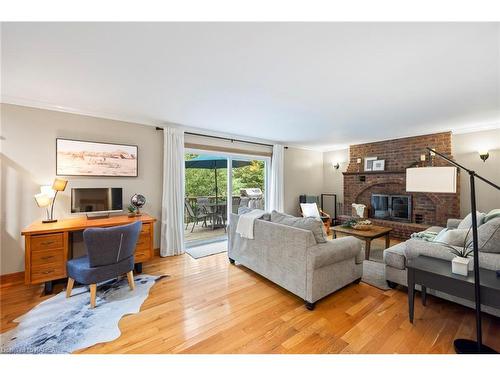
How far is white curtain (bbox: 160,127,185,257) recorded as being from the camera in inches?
146

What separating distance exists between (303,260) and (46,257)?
2785 millimetres

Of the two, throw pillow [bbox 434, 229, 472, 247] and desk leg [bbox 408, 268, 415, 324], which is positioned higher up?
throw pillow [bbox 434, 229, 472, 247]

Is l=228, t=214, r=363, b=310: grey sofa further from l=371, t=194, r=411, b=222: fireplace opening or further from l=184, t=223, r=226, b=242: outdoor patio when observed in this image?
l=371, t=194, r=411, b=222: fireplace opening

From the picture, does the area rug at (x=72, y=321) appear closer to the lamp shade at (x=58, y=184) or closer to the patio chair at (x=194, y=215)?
the lamp shade at (x=58, y=184)

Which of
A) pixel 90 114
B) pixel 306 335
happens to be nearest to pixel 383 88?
pixel 306 335

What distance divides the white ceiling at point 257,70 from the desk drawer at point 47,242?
1.63m

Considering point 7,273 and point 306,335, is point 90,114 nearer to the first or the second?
point 7,273

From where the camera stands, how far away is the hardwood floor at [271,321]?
5.44 ft

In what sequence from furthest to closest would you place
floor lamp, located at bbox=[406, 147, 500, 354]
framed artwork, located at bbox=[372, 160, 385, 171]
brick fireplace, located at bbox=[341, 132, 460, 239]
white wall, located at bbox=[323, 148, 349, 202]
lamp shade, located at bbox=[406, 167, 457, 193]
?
white wall, located at bbox=[323, 148, 349, 202], framed artwork, located at bbox=[372, 160, 385, 171], brick fireplace, located at bbox=[341, 132, 460, 239], lamp shade, located at bbox=[406, 167, 457, 193], floor lamp, located at bbox=[406, 147, 500, 354]

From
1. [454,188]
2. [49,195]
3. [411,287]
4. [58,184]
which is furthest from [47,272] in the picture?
[454,188]

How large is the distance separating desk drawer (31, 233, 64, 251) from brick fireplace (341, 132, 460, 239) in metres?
5.58

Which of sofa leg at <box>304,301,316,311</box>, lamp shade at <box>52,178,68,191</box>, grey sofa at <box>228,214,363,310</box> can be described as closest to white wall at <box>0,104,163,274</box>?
lamp shade at <box>52,178,68,191</box>

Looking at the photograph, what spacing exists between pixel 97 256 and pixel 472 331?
11.3 feet

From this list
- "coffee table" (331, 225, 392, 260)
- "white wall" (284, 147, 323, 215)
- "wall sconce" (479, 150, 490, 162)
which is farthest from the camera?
"white wall" (284, 147, 323, 215)
